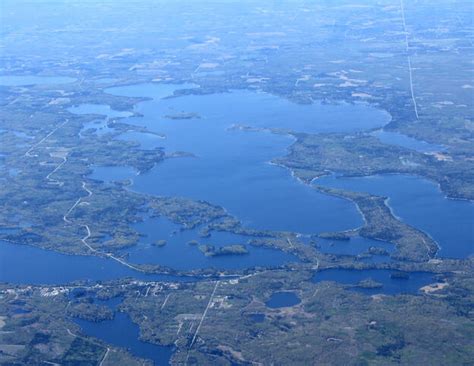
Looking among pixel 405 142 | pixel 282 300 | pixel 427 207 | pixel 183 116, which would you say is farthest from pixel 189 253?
pixel 183 116

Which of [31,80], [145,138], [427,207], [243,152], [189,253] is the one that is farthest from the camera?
[31,80]

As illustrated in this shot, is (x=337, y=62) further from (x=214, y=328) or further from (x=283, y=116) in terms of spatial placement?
(x=214, y=328)

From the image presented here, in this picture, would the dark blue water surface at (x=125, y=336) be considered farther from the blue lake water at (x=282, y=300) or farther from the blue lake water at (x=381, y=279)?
the blue lake water at (x=381, y=279)

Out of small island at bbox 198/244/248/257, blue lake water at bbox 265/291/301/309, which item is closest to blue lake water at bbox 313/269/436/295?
blue lake water at bbox 265/291/301/309

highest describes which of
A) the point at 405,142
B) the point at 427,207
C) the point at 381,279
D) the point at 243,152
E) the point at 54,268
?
the point at 381,279

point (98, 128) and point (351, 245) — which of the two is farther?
point (98, 128)

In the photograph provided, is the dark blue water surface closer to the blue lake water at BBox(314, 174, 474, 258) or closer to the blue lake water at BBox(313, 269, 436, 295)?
the blue lake water at BBox(313, 269, 436, 295)

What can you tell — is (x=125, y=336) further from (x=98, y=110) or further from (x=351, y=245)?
(x=98, y=110)

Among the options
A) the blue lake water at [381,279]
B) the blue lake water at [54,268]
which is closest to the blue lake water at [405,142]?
the blue lake water at [381,279]

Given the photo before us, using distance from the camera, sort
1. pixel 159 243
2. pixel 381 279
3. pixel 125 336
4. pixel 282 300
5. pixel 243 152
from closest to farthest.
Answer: pixel 125 336 < pixel 282 300 < pixel 381 279 < pixel 159 243 < pixel 243 152
